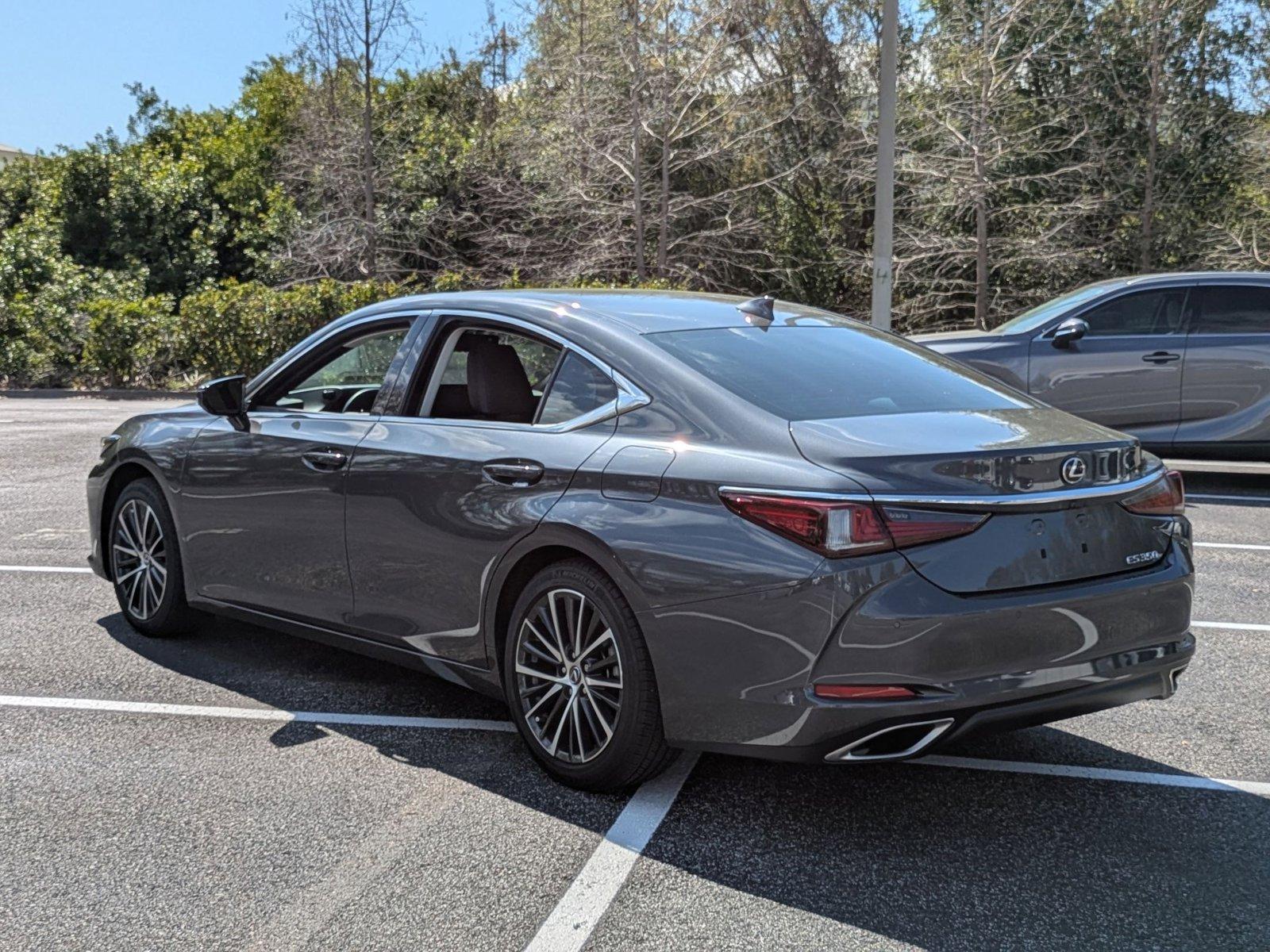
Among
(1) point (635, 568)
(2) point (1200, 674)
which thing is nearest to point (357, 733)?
(1) point (635, 568)

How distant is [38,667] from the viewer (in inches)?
221

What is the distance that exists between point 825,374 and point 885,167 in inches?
418

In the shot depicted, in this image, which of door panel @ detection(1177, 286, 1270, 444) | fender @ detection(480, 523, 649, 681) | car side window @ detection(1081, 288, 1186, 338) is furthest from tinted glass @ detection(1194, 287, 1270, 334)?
fender @ detection(480, 523, 649, 681)

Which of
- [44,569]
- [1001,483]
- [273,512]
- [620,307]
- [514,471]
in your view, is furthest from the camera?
[44,569]

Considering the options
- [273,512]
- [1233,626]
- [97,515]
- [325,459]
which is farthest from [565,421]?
[1233,626]

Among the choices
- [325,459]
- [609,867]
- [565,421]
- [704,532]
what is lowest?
[609,867]

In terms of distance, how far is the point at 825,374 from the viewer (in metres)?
4.29

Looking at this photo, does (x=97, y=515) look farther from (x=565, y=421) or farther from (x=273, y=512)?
(x=565, y=421)

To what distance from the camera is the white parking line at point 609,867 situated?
127 inches

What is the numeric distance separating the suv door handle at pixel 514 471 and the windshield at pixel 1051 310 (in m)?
7.99

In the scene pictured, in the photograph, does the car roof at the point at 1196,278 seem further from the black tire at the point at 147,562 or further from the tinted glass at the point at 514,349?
the black tire at the point at 147,562

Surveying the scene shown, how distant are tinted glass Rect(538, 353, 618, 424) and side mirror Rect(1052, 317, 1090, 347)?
25.0 feet

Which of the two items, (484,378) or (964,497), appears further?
(484,378)

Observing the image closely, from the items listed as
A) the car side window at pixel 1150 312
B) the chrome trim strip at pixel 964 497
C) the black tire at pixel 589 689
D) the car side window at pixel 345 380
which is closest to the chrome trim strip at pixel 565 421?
the car side window at pixel 345 380
